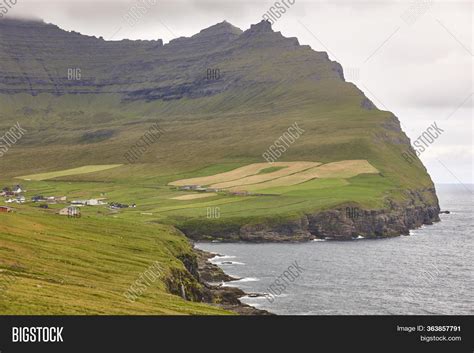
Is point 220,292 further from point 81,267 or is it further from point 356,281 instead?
point 81,267

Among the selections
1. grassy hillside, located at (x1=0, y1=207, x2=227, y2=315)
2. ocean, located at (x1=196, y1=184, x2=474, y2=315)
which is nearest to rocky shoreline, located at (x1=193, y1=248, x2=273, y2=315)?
ocean, located at (x1=196, y1=184, x2=474, y2=315)

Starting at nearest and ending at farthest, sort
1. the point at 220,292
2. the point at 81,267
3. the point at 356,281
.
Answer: the point at 81,267
the point at 220,292
the point at 356,281

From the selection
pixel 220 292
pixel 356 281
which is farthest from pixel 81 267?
pixel 356 281

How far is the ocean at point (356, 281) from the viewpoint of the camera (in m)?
117

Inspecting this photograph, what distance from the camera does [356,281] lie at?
479 feet

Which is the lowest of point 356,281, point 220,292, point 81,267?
point 220,292

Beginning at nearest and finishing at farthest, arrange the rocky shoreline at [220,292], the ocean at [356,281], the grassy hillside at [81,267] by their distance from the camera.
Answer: the grassy hillside at [81,267]
the rocky shoreline at [220,292]
the ocean at [356,281]

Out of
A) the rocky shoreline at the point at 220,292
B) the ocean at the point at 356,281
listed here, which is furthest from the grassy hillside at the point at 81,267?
the ocean at the point at 356,281

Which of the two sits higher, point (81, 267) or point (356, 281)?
point (81, 267)

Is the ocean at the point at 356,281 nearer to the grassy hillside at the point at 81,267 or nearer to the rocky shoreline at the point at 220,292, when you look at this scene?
the rocky shoreline at the point at 220,292

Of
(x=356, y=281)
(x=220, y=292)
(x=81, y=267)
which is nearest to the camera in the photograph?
(x=81, y=267)
